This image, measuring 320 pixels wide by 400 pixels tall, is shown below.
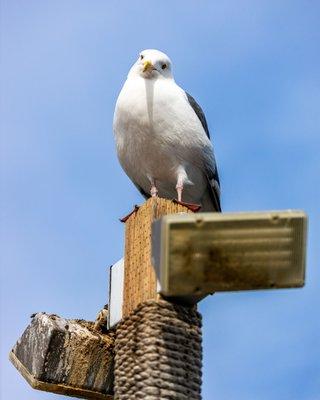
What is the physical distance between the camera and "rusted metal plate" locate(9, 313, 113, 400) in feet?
20.5

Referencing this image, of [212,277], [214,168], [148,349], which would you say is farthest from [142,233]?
[214,168]

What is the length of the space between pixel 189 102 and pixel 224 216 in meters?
3.76

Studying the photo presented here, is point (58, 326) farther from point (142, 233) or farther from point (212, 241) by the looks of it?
point (212, 241)

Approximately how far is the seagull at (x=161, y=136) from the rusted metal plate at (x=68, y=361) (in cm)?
159

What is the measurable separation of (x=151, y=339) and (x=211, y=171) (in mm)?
2687

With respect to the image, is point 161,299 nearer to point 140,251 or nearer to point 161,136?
point 140,251

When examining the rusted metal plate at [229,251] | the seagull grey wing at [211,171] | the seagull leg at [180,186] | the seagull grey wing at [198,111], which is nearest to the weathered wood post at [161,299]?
the rusted metal plate at [229,251]

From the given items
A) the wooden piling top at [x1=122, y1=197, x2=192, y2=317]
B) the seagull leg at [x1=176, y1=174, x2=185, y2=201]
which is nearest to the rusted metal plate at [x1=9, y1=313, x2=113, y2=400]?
the wooden piling top at [x1=122, y1=197, x2=192, y2=317]

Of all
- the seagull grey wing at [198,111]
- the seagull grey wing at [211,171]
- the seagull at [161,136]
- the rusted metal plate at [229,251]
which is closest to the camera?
the rusted metal plate at [229,251]

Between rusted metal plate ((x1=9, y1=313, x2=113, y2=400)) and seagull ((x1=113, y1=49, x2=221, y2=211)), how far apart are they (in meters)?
1.59

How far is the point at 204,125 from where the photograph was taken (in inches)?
326

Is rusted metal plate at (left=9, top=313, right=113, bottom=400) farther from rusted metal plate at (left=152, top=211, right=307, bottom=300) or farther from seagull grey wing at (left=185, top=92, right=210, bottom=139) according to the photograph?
seagull grey wing at (left=185, top=92, right=210, bottom=139)

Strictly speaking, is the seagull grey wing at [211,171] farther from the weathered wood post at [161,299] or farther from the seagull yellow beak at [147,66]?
the weathered wood post at [161,299]

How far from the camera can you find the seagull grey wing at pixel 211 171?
7940 mm
